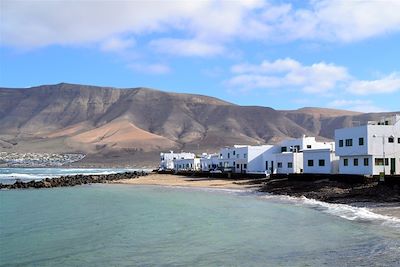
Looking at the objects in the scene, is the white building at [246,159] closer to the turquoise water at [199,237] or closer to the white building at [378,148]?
the white building at [378,148]

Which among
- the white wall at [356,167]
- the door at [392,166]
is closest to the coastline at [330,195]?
the white wall at [356,167]

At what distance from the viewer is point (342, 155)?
54438 millimetres

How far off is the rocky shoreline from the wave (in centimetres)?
166

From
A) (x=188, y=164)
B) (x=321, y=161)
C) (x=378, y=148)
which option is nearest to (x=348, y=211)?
(x=378, y=148)

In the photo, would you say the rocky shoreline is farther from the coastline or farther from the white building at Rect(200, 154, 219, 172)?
the white building at Rect(200, 154, 219, 172)

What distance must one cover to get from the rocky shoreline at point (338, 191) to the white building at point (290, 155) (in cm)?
1172

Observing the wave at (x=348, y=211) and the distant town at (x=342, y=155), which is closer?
the wave at (x=348, y=211)

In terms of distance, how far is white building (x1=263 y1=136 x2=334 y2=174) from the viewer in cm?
7100

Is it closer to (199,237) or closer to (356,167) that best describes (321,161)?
(356,167)

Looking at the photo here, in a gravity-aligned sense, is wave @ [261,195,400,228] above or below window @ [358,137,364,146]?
below

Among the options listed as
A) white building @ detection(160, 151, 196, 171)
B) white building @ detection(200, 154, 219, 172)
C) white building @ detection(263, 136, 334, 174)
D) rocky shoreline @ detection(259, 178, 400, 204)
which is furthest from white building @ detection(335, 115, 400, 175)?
white building @ detection(160, 151, 196, 171)

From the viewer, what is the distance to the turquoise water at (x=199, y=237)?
19.5m

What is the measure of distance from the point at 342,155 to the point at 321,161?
7.99m

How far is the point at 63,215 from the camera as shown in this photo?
37.0m
